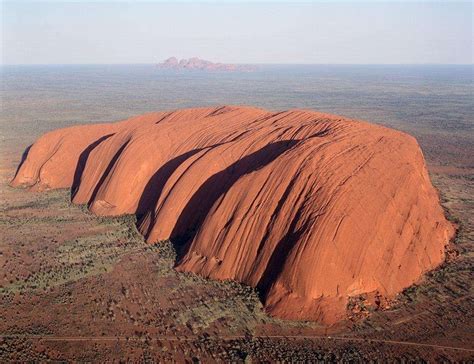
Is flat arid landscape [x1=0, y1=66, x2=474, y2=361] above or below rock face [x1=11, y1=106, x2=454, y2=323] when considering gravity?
below

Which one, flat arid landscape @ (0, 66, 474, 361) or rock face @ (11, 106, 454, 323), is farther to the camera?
rock face @ (11, 106, 454, 323)

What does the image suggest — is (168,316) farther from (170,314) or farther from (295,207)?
(295,207)

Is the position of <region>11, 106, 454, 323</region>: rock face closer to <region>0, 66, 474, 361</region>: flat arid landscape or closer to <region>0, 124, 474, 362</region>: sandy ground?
<region>0, 66, 474, 361</region>: flat arid landscape

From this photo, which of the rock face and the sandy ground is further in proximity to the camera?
the rock face

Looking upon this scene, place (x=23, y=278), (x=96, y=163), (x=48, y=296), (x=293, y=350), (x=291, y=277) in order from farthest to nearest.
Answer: (x=96, y=163) → (x=23, y=278) → (x=48, y=296) → (x=291, y=277) → (x=293, y=350)

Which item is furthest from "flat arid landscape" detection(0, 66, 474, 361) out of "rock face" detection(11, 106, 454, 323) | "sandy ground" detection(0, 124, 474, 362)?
"rock face" detection(11, 106, 454, 323)

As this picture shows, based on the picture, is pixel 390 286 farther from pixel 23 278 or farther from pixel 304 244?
pixel 23 278

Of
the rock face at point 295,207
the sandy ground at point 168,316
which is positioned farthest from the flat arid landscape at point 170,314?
the rock face at point 295,207

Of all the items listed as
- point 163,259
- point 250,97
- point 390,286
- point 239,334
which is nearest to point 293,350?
point 239,334

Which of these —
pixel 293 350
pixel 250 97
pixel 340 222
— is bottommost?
pixel 293 350
